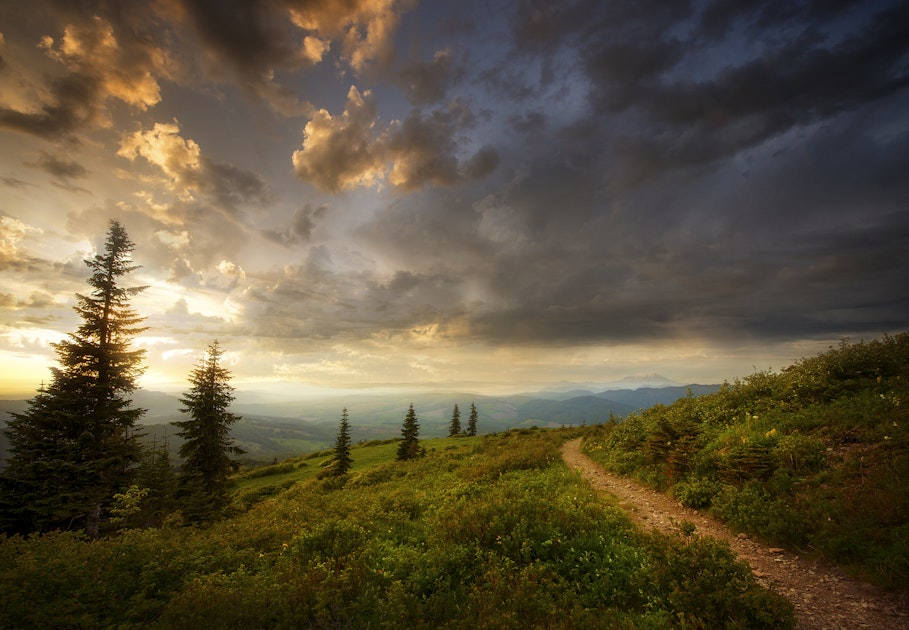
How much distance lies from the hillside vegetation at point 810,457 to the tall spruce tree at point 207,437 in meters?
26.1

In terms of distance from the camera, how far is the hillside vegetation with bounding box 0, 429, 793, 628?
6.05 m

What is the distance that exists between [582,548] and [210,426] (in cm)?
2660

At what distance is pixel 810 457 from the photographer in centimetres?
1032

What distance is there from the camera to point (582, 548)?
8594 mm

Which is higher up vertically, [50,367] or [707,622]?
[50,367]

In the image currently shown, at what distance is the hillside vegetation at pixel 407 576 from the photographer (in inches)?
238

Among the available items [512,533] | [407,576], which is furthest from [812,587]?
[407,576]

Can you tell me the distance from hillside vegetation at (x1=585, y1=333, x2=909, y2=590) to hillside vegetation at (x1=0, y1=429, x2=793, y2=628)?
2859 mm

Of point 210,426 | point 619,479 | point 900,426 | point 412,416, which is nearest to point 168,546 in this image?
point 619,479

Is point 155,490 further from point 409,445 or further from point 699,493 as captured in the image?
point 699,493

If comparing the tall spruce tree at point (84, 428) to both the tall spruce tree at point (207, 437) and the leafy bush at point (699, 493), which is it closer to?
the tall spruce tree at point (207, 437)

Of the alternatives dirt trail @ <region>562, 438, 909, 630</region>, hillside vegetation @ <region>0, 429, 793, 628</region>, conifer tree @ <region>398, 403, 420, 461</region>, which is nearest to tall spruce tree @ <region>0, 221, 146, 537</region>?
hillside vegetation @ <region>0, 429, 793, 628</region>

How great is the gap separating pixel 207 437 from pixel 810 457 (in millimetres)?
31929

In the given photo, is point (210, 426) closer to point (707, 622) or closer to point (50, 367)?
point (50, 367)
